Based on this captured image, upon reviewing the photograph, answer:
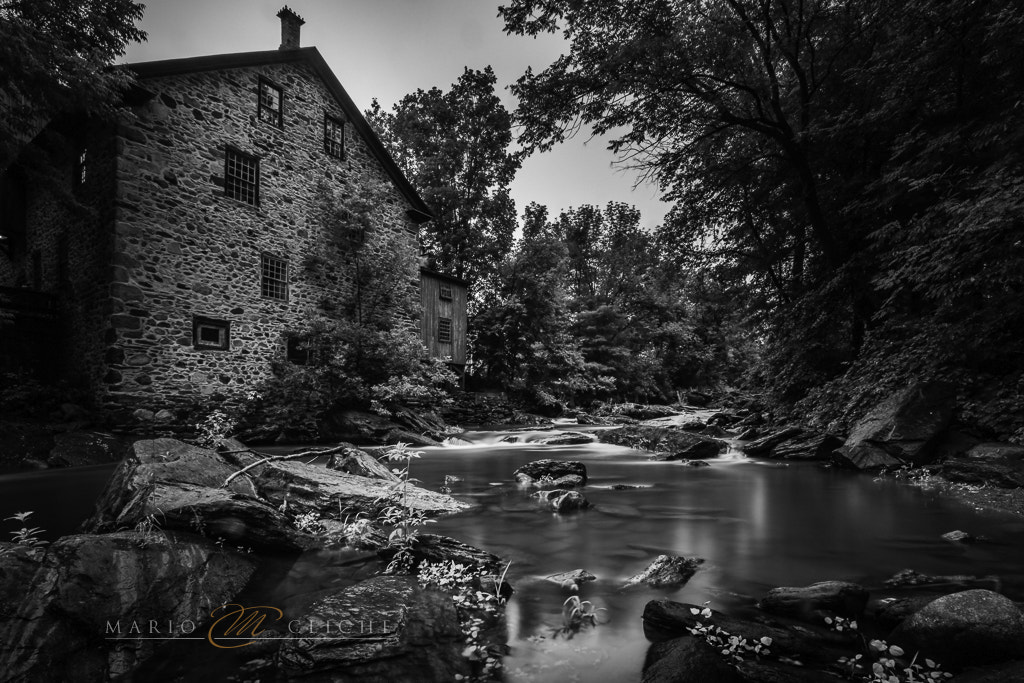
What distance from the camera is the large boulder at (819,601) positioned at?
2859mm

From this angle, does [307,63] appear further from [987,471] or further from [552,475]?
[987,471]

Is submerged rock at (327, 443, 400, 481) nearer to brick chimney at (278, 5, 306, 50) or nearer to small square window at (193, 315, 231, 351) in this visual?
small square window at (193, 315, 231, 351)

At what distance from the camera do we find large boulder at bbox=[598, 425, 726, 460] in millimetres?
10805

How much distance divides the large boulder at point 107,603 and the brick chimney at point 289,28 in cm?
1922

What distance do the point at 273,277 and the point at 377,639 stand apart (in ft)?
47.8

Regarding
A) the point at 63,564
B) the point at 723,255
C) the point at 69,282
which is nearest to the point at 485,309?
the point at 723,255

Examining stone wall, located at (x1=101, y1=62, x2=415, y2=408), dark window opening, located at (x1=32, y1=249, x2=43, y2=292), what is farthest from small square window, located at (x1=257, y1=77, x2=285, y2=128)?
dark window opening, located at (x1=32, y1=249, x2=43, y2=292)

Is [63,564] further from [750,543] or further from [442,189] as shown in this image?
[442,189]

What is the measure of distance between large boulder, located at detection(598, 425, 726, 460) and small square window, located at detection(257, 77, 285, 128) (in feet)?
49.1

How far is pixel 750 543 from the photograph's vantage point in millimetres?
4641

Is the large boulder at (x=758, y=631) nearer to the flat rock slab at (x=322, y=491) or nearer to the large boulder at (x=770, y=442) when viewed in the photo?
the flat rock slab at (x=322, y=491)

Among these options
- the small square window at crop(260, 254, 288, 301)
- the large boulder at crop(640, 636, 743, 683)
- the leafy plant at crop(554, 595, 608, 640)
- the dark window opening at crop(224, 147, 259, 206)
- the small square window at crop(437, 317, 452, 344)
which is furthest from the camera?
the small square window at crop(437, 317, 452, 344)

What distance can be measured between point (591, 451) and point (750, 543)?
7740 millimetres

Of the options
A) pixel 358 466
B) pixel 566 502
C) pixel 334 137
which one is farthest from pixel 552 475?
pixel 334 137
